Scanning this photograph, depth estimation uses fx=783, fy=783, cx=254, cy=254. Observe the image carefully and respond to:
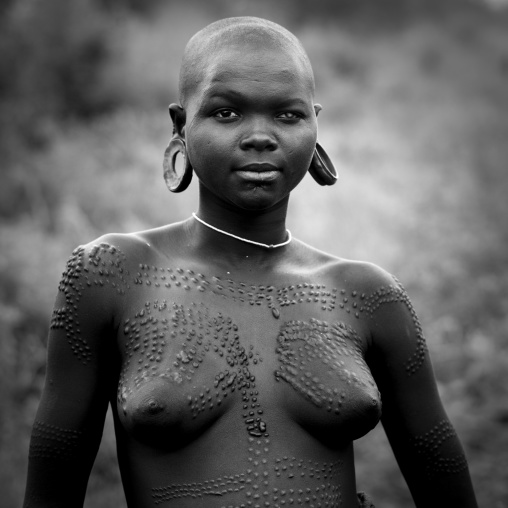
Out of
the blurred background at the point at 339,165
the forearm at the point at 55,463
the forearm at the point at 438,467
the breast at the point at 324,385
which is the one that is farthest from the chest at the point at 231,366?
the blurred background at the point at 339,165

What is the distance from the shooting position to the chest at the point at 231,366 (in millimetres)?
1969

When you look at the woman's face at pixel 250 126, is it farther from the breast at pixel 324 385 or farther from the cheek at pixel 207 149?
the breast at pixel 324 385

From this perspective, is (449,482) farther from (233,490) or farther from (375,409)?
(233,490)

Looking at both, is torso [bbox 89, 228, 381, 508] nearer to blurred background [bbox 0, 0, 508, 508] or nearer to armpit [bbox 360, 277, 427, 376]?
armpit [bbox 360, 277, 427, 376]

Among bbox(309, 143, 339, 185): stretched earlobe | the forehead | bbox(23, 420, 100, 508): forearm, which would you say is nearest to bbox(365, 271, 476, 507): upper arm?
bbox(309, 143, 339, 185): stretched earlobe

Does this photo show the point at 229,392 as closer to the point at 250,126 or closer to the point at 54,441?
the point at 54,441

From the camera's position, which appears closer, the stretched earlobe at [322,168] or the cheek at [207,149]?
the cheek at [207,149]

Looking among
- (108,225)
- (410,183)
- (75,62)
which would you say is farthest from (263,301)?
(75,62)

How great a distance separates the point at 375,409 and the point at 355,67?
982 cm

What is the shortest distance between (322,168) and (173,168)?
1.50ft

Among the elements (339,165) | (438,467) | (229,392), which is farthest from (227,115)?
(339,165)

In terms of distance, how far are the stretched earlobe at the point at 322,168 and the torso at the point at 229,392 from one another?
410 millimetres

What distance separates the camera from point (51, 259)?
282 inches

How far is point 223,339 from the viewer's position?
2115mm
